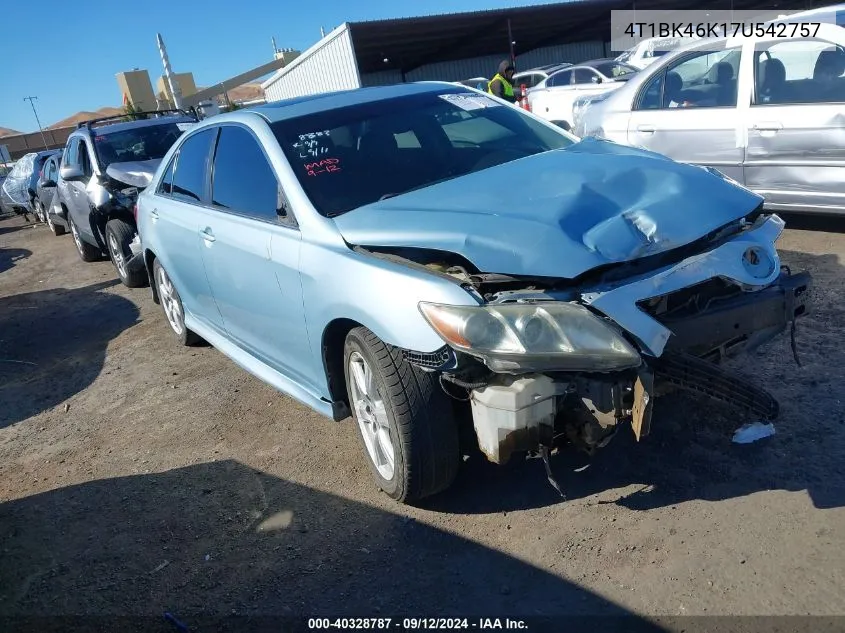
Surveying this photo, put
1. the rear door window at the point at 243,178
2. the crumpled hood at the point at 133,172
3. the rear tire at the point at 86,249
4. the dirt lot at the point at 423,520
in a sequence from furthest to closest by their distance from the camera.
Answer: the rear tire at the point at 86,249 < the crumpled hood at the point at 133,172 < the rear door window at the point at 243,178 < the dirt lot at the point at 423,520

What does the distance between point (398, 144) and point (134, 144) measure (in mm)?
6254

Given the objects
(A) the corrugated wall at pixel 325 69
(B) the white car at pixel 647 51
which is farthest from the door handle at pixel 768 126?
(A) the corrugated wall at pixel 325 69

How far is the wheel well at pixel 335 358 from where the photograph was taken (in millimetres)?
3066

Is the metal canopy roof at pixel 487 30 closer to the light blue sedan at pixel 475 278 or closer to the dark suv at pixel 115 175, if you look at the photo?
the dark suv at pixel 115 175

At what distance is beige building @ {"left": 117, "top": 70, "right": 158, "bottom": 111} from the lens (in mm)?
55653

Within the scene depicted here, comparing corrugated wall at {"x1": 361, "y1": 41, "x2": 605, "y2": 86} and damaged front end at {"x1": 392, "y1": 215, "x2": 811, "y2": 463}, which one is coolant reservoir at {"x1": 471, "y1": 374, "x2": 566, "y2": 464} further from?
corrugated wall at {"x1": 361, "y1": 41, "x2": 605, "y2": 86}

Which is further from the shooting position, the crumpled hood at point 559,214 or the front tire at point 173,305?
the front tire at point 173,305

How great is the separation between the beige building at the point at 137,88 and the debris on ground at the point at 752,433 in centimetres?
5958

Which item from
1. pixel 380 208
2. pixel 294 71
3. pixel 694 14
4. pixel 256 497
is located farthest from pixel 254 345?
pixel 694 14

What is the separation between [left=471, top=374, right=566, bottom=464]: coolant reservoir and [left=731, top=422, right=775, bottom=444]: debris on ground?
1.15 meters

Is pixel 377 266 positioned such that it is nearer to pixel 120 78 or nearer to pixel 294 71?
Answer: pixel 294 71

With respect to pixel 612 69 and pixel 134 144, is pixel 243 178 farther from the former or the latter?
pixel 612 69

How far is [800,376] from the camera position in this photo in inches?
140

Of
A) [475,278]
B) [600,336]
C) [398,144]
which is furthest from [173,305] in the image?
[600,336]
